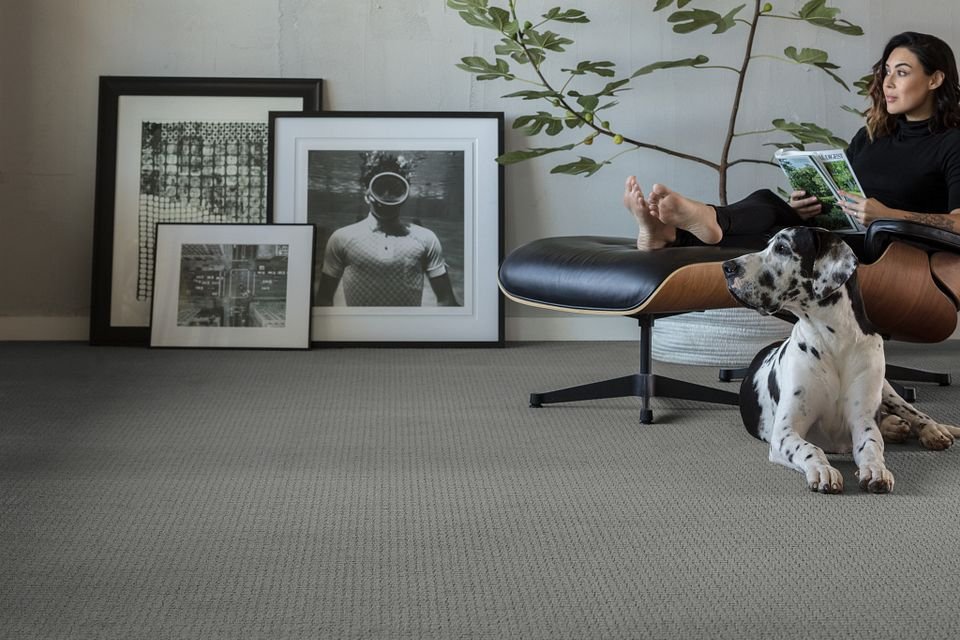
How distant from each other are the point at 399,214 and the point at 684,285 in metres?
1.87

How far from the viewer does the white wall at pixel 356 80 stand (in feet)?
Answer: 13.5

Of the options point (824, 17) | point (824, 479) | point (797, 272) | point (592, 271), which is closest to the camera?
point (824, 479)

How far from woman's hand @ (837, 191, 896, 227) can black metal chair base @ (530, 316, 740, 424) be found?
549 mm

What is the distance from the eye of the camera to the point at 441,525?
1.77 metres

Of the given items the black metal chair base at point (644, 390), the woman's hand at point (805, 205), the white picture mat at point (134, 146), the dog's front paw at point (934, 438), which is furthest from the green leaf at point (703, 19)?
the dog's front paw at point (934, 438)

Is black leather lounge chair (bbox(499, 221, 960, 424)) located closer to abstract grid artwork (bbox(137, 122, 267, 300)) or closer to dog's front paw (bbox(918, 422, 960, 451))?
dog's front paw (bbox(918, 422, 960, 451))

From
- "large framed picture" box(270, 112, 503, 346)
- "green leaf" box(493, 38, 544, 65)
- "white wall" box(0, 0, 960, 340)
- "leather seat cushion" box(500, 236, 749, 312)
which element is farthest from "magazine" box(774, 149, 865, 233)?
"large framed picture" box(270, 112, 503, 346)

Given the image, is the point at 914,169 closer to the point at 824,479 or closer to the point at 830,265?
the point at 830,265

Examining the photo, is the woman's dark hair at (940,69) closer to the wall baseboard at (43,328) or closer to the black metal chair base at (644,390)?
the black metal chair base at (644,390)

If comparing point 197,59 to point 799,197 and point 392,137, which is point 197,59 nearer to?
point 392,137

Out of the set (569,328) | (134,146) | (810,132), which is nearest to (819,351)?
(810,132)

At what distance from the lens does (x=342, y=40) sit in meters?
4.16

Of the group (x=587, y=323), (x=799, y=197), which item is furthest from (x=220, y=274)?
(x=799, y=197)

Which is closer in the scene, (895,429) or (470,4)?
(895,429)
